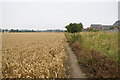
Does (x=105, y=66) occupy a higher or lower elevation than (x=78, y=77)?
higher

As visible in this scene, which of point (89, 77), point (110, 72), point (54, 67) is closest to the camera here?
A: point (110, 72)

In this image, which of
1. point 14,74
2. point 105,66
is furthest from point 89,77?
point 14,74

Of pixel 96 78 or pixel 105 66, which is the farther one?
pixel 105 66

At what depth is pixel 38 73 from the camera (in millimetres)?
5266

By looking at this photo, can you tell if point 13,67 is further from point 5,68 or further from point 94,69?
→ point 94,69

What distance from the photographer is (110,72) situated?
5191 mm

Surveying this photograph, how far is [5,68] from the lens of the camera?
250 inches

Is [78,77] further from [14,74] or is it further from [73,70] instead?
[14,74]

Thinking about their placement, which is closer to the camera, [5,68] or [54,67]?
[54,67]

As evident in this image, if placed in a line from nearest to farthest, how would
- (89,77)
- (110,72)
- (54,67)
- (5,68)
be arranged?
(110,72) → (89,77) → (54,67) → (5,68)

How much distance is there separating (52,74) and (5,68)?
2.13m

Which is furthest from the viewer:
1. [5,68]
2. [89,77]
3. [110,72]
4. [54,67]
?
[5,68]

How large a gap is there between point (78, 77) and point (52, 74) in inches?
37.7

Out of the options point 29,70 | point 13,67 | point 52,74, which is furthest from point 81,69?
point 13,67
